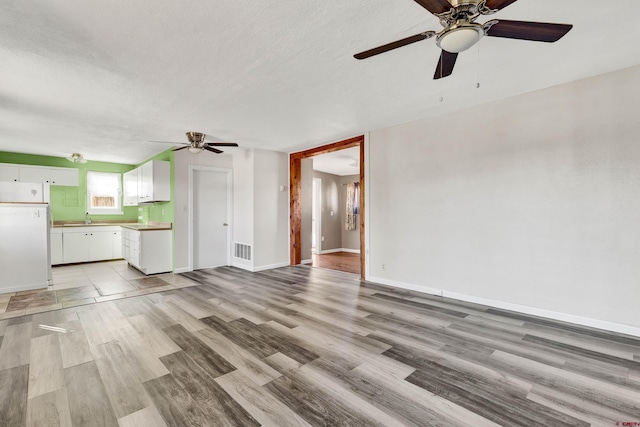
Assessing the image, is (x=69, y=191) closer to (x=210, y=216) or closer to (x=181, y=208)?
(x=181, y=208)

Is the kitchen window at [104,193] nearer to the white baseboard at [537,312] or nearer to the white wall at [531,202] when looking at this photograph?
the white wall at [531,202]

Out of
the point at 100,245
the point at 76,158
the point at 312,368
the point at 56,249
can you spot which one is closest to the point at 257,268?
the point at 312,368

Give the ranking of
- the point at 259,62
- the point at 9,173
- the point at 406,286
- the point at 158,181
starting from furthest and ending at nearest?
the point at 9,173
the point at 158,181
the point at 406,286
the point at 259,62

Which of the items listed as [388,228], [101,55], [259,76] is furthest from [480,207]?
[101,55]

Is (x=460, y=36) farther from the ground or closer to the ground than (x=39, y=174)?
farther from the ground

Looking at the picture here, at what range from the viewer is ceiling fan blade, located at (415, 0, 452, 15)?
4.80 ft

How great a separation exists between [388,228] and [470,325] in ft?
6.15

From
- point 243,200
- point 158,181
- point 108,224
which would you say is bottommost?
point 108,224

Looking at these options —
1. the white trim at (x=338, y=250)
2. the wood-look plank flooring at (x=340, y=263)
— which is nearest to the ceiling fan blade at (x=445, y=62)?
the wood-look plank flooring at (x=340, y=263)

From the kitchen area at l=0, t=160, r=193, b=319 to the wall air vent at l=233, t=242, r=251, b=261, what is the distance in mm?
1267

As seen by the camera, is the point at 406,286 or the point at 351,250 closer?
the point at 406,286

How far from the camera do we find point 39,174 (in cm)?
606

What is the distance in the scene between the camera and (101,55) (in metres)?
2.29

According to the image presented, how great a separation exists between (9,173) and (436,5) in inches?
318
